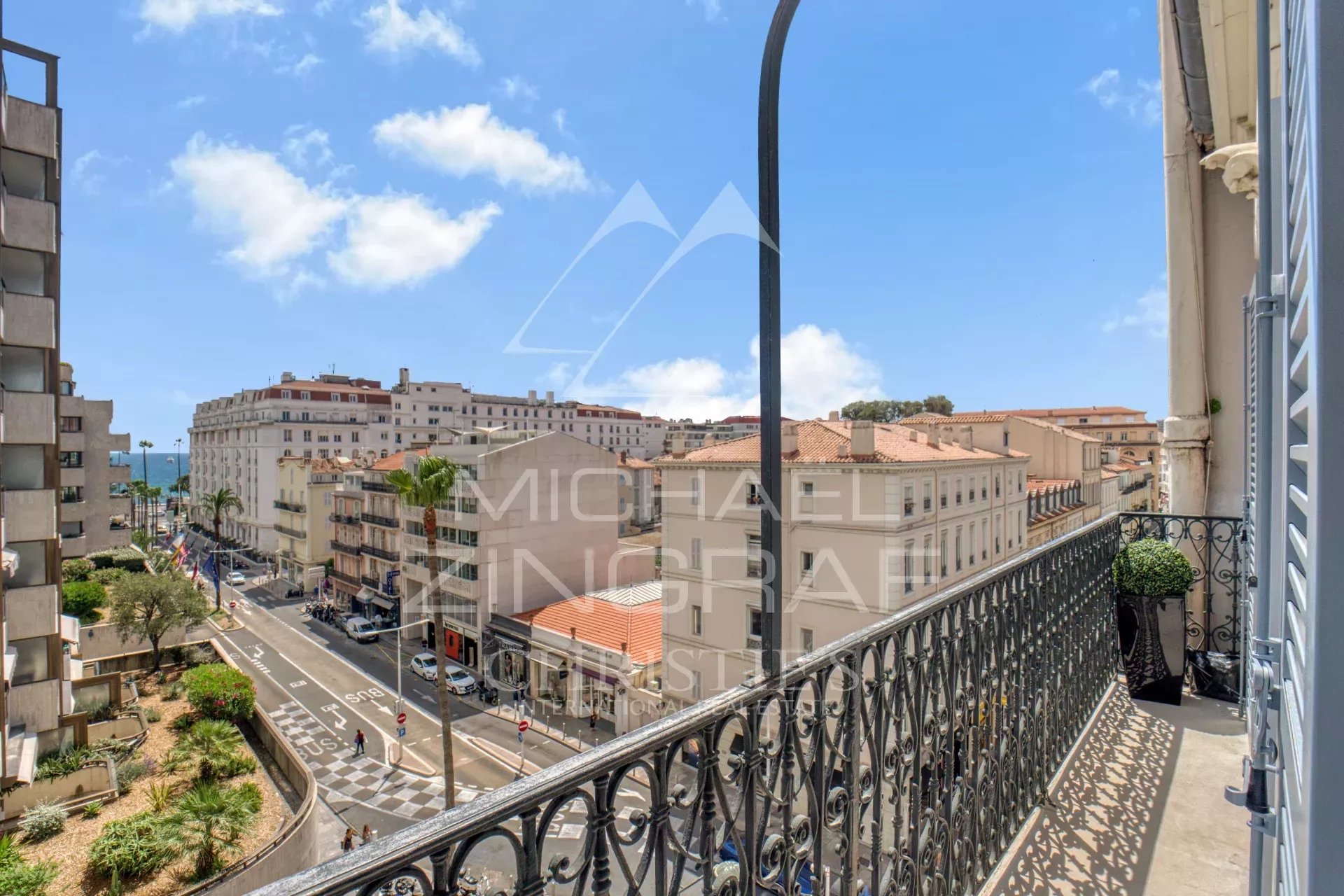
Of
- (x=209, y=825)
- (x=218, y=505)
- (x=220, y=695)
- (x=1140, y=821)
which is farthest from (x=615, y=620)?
(x=218, y=505)

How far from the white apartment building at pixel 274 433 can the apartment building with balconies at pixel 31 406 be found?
122 feet

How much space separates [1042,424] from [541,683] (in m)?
Result: 25.7

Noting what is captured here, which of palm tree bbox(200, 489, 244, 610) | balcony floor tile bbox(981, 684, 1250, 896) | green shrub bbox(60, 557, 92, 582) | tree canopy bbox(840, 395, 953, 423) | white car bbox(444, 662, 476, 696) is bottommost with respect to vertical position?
white car bbox(444, 662, 476, 696)

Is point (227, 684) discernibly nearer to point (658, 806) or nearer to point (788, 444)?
point (788, 444)

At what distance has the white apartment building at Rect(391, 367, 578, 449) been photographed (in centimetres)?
5403

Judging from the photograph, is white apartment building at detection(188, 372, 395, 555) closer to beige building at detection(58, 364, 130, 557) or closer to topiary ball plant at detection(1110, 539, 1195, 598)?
beige building at detection(58, 364, 130, 557)

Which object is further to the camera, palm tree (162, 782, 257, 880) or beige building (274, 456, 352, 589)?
beige building (274, 456, 352, 589)

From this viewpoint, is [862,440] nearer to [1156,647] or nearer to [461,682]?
[1156,647]

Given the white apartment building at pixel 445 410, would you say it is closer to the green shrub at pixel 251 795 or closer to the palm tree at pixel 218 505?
the palm tree at pixel 218 505

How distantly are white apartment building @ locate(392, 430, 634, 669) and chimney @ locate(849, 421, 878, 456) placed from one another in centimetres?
1379

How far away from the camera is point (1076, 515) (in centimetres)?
2850

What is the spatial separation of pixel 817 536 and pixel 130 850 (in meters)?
14.8

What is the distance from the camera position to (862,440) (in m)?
16.6

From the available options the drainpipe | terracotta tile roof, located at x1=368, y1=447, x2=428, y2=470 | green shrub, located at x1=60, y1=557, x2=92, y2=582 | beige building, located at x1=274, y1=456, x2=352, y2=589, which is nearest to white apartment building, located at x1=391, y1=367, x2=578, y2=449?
beige building, located at x1=274, y1=456, x2=352, y2=589
